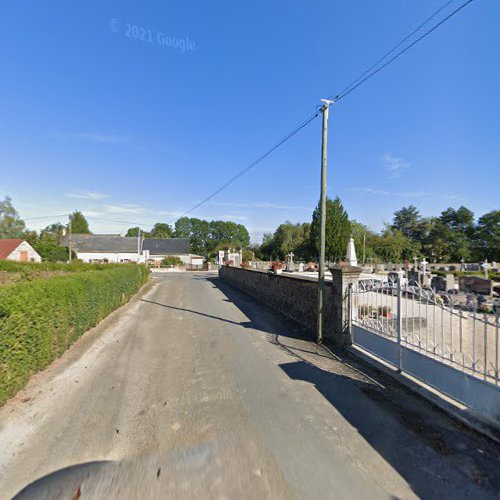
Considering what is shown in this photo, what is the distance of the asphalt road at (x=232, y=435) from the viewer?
8.37 feet

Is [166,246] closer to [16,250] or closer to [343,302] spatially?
[16,250]

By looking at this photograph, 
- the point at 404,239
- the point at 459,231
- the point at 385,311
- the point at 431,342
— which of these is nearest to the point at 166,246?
the point at 404,239

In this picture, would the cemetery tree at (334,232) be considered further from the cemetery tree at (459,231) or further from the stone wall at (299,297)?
the cemetery tree at (459,231)

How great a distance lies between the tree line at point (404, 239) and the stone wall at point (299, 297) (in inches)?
1104

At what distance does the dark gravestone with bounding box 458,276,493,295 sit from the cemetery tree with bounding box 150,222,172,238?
90871 mm

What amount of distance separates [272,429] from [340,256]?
41.3m

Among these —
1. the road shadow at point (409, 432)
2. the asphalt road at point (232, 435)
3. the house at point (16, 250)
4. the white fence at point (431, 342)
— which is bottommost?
the asphalt road at point (232, 435)

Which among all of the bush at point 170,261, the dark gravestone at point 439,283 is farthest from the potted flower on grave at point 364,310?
the bush at point 170,261

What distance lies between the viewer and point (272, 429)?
3404 millimetres

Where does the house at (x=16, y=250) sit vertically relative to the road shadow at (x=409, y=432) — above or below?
above

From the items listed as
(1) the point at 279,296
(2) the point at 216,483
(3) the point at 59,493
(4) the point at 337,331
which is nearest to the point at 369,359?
(4) the point at 337,331

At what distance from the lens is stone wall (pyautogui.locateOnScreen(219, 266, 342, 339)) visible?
7.08 metres

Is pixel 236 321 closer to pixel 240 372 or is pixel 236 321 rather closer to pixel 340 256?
pixel 240 372

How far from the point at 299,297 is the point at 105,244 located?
2365 inches
